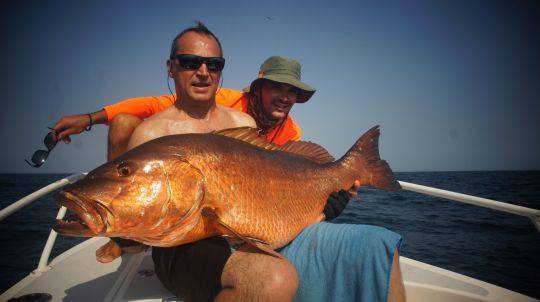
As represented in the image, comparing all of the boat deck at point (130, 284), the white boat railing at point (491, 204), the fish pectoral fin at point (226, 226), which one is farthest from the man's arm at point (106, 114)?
the white boat railing at point (491, 204)

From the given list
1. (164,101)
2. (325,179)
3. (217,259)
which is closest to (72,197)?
(217,259)

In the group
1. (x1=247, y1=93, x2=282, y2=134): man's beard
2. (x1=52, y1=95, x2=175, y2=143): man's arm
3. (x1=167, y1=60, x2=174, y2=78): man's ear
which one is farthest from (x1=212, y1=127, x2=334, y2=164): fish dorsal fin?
(x1=52, y1=95, x2=175, y2=143): man's arm

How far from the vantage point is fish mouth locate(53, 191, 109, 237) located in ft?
4.55

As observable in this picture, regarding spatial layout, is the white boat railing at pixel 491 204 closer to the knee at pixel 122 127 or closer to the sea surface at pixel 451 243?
the knee at pixel 122 127

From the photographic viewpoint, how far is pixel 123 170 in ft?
5.43

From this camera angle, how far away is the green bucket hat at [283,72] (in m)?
3.78

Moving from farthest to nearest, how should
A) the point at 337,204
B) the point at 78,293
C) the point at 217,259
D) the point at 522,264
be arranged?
the point at 522,264
the point at 337,204
the point at 78,293
the point at 217,259

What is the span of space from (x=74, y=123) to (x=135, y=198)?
8.46ft

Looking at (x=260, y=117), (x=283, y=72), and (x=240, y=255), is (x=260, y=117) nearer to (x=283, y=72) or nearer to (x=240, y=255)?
(x=283, y=72)

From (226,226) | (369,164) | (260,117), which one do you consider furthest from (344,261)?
(260,117)

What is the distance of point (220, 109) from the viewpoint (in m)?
3.15

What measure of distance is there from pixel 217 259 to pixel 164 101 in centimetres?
269

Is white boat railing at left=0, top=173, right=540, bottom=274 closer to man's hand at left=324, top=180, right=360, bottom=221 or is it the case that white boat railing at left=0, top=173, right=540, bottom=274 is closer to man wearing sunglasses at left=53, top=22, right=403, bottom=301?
man wearing sunglasses at left=53, top=22, right=403, bottom=301

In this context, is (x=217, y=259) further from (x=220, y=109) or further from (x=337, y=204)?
(x=220, y=109)
